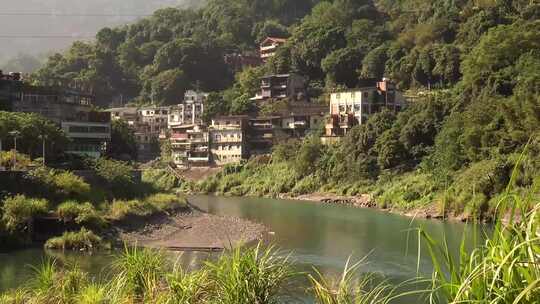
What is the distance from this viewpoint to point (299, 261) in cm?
2339

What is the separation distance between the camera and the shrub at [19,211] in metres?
25.3

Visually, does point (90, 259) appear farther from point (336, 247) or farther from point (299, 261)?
point (336, 247)

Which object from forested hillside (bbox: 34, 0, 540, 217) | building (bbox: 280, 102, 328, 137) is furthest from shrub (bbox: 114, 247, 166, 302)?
building (bbox: 280, 102, 328, 137)

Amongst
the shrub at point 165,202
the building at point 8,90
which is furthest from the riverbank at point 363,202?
the building at point 8,90

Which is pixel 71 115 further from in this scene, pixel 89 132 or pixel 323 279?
pixel 323 279

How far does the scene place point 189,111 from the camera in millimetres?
76125

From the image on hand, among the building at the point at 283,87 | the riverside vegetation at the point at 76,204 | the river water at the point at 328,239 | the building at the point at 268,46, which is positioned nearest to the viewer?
the river water at the point at 328,239

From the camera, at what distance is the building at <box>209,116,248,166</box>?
66.0 metres

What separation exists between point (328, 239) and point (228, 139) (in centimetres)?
3830

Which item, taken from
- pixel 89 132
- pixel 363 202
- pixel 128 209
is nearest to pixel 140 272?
pixel 128 209

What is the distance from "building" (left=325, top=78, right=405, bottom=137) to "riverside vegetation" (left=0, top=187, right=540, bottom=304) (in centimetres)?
4375

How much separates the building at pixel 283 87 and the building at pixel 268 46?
16141mm

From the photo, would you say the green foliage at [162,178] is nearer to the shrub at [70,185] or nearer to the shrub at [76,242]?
the shrub at [70,185]

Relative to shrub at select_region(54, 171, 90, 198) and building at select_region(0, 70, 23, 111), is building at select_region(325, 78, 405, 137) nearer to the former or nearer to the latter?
building at select_region(0, 70, 23, 111)
